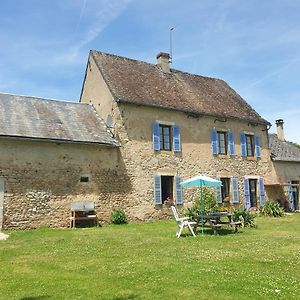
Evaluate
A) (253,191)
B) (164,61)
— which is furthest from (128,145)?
(253,191)

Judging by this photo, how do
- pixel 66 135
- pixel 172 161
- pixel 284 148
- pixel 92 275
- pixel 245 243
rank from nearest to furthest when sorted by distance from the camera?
pixel 92 275 → pixel 245 243 → pixel 66 135 → pixel 172 161 → pixel 284 148

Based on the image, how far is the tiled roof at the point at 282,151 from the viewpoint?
72.1 feet

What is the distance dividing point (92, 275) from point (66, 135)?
30.4ft

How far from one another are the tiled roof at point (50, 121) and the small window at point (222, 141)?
6.34m

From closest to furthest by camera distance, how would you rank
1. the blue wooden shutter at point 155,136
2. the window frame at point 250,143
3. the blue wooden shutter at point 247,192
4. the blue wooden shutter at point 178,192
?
the blue wooden shutter at point 155,136 → the blue wooden shutter at point 178,192 → the blue wooden shutter at point 247,192 → the window frame at point 250,143

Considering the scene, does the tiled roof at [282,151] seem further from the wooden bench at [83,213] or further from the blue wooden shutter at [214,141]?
the wooden bench at [83,213]

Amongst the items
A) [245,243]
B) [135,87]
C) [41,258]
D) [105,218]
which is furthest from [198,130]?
[41,258]

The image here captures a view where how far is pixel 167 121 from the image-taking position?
17.6 meters

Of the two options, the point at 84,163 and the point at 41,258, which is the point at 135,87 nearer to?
the point at 84,163

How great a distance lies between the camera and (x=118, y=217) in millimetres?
15391

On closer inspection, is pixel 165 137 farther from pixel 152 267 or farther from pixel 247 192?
pixel 152 267

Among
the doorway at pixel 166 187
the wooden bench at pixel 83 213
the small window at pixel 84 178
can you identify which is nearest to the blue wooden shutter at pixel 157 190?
the doorway at pixel 166 187

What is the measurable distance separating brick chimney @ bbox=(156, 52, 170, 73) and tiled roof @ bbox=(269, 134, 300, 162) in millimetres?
8063

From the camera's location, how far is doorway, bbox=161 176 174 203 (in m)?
17.5
